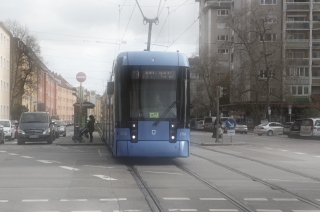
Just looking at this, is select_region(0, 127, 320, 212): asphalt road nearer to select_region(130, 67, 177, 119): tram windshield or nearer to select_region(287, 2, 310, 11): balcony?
select_region(130, 67, 177, 119): tram windshield

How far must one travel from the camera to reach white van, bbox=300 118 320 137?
4475 centimetres

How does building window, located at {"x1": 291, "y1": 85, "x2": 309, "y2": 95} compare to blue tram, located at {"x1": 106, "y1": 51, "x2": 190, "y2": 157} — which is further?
building window, located at {"x1": 291, "y1": 85, "x2": 309, "y2": 95}

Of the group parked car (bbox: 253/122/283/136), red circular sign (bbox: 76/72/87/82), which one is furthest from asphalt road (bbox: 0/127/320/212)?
parked car (bbox: 253/122/283/136)

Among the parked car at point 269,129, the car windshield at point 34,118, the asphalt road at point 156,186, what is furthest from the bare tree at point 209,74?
the asphalt road at point 156,186

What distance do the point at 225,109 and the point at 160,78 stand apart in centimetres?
8260

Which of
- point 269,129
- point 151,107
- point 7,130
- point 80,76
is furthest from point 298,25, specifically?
point 151,107

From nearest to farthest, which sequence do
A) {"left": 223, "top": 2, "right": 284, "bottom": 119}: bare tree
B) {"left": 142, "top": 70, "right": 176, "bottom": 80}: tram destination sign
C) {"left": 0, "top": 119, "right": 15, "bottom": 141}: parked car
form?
{"left": 142, "top": 70, "right": 176, "bottom": 80}: tram destination sign, {"left": 0, "top": 119, "right": 15, "bottom": 141}: parked car, {"left": 223, "top": 2, "right": 284, "bottom": 119}: bare tree

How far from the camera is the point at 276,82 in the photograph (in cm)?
6525

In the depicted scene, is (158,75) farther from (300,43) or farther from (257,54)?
(300,43)

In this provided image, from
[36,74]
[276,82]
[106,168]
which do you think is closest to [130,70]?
[106,168]

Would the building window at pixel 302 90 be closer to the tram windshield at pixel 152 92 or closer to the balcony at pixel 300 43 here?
the balcony at pixel 300 43

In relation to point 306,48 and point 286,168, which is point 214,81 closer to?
point 306,48

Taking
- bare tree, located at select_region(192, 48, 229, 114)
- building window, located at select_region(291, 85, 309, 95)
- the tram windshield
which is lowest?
the tram windshield

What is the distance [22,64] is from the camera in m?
80.6
